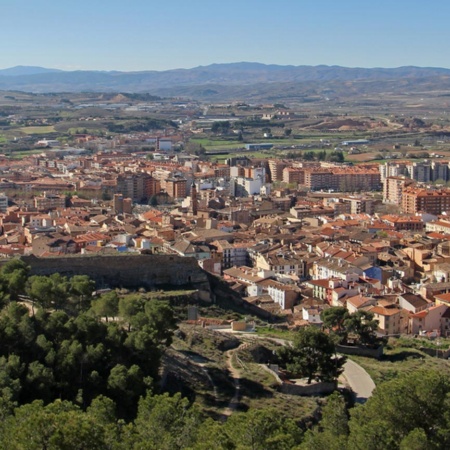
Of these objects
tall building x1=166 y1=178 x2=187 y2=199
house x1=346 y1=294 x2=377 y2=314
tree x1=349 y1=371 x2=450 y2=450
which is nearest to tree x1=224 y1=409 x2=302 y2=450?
tree x1=349 y1=371 x2=450 y2=450

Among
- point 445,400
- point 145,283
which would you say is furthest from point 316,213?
point 445,400

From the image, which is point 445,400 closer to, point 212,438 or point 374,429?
point 374,429

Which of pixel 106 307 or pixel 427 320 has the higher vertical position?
pixel 106 307

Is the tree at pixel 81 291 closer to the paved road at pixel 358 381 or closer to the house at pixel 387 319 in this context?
the paved road at pixel 358 381

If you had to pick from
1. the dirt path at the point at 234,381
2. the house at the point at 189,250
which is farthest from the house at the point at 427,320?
the house at the point at 189,250

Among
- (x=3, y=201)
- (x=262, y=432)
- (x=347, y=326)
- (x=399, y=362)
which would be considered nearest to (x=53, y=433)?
(x=262, y=432)

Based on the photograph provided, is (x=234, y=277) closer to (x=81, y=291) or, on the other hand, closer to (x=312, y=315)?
(x=312, y=315)
